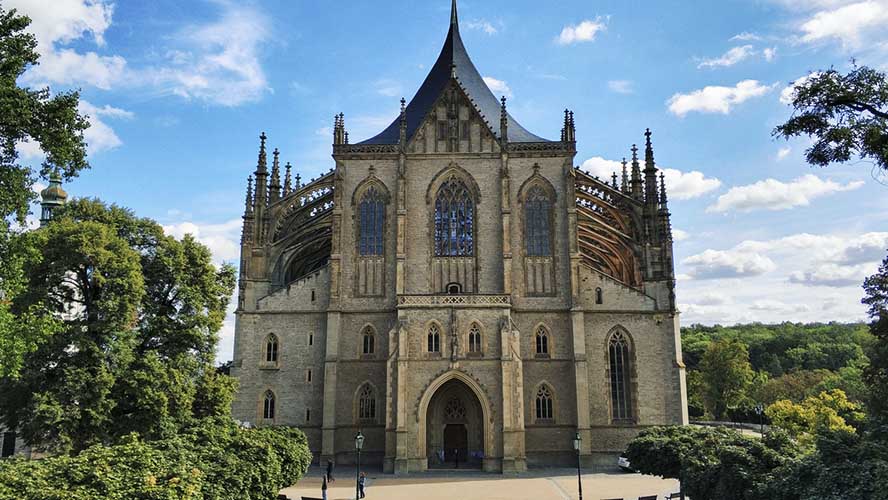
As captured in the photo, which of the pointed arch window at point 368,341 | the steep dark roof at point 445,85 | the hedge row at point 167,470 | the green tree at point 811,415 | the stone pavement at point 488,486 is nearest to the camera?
the hedge row at point 167,470

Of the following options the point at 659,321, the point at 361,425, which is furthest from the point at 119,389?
the point at 659,321

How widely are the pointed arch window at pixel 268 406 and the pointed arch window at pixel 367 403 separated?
17.1 ft

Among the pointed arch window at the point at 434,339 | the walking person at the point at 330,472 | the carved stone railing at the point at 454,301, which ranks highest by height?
the carved stone railing at the point at 454,301

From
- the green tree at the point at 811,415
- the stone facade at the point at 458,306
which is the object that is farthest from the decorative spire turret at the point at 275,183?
the green tree at the point at 811,415

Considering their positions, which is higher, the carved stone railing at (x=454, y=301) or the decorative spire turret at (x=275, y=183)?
the decorative spire turret at (x=275, y=183)

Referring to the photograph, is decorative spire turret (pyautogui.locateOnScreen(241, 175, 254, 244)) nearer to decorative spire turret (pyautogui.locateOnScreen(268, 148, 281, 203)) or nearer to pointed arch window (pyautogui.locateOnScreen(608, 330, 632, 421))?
decorative spire turret (pyautogui.locateOnScreen(268, 148, 281, 203))

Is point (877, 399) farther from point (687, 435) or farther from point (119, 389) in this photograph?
point (119, 389)

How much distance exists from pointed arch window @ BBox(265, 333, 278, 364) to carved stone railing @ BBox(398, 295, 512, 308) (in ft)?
27.4

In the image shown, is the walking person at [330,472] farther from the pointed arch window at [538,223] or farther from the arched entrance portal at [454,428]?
the pointed arch window at [538,223]

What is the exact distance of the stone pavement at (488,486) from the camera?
2873 cm

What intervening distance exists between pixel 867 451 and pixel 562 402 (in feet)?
81.1

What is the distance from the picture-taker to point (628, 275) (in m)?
43.8

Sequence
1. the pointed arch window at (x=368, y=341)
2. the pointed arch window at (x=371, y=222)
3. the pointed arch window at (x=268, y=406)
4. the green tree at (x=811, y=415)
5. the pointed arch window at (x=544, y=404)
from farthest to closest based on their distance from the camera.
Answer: the pointed arch window at (x=371, y=222) → the pointed arch window at (x=368, y=341) → the pointed arch window at (x=268, y=406) → the green tree at (x=811, y=415) → the pointed arch window at (x=544, y=404)

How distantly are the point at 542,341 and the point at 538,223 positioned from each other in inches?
290
